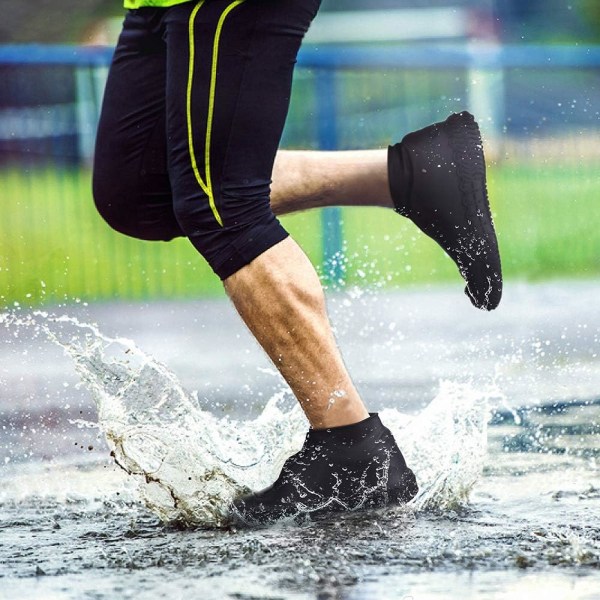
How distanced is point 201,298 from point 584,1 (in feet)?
25.9

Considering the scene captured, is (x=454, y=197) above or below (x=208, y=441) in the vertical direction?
above

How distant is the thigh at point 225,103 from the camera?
8.23 feet

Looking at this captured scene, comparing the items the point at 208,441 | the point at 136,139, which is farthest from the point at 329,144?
the point at 208,441

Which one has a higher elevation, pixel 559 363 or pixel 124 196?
pixel 124 196

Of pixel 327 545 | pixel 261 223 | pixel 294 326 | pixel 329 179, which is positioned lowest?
→ pixel 327 545

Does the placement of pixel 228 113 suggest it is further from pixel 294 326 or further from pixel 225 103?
pixel 294 326

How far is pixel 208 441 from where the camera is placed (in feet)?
9.13

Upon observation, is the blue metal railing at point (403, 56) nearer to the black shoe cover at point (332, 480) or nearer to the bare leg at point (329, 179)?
the bare leg at point (329, 179)

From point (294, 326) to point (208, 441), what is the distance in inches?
15.0

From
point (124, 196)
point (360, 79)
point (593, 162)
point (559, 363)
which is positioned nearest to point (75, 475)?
point (124, 196)

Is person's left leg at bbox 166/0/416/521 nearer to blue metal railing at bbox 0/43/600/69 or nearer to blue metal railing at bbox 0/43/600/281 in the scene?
blue metal railing at bbox 0/43/600/281

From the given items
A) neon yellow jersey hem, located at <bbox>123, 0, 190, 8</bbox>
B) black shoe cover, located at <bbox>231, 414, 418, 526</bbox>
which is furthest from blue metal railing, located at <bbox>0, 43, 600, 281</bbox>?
black shoe cover, located at <bbox>231, 414, 418, 526</bbox>

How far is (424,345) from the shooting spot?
5055 mm

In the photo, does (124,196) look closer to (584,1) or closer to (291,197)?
(291,197)
